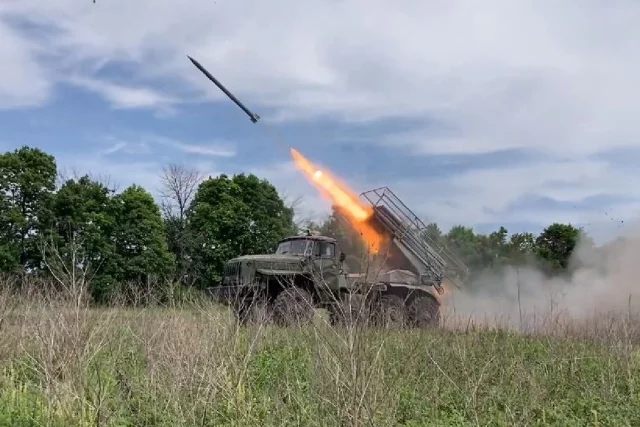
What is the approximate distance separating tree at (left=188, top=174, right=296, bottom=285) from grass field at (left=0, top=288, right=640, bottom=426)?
24.4 metres

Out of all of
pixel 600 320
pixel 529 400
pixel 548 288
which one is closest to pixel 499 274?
pixel 548 288

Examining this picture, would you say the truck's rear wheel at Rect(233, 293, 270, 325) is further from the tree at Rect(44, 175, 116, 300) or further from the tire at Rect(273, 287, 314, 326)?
the tree at Rect(44, 175, 116, 300)

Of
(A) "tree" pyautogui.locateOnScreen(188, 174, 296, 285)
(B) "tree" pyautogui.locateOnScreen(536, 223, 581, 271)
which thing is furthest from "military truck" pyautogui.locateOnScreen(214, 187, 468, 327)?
(B) "tree" pyautogui.locateOnScreen(536, 223, 581, 271)

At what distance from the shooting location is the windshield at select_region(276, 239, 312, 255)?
17.0 m

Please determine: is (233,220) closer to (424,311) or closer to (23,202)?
(23,202)

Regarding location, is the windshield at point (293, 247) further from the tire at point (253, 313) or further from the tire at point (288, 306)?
the tire at point (253, 313)

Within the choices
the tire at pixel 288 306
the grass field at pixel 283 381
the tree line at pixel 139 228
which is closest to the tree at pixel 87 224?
the tree line at pixel 139 228

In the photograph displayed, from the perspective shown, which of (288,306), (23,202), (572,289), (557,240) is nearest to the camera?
(288,306)

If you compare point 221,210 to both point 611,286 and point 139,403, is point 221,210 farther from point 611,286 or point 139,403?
point 139,403

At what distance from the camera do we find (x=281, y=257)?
54.9 feet

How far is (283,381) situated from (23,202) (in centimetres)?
2585

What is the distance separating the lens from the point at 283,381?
8648 mm

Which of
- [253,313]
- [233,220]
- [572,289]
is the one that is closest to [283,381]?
Result: [253,313]

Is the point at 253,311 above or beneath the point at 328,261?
beneath
